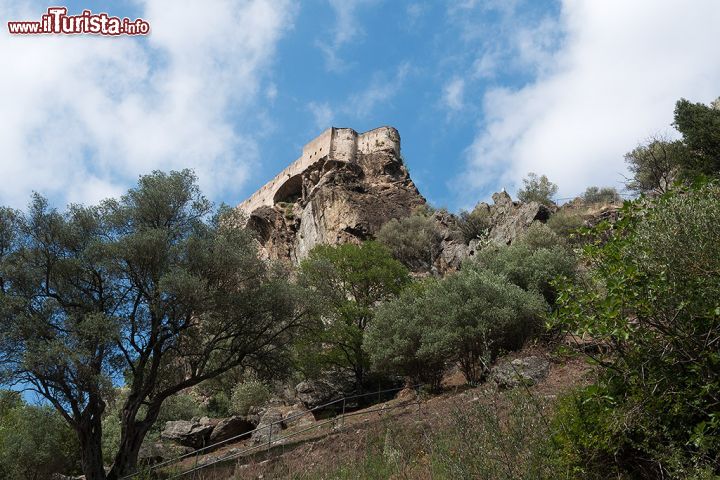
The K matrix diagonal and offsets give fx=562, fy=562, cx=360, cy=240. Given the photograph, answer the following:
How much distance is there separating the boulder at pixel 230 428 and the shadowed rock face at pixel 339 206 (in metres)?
21.0

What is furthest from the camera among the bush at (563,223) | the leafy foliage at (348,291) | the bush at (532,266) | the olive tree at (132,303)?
the bush at (563,223)

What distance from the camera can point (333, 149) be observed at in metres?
54.9

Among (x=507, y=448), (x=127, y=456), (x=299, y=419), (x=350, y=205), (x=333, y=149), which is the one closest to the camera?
(x=507, y=448)

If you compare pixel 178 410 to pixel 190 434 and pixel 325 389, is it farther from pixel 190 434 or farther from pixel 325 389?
pixel 325 389

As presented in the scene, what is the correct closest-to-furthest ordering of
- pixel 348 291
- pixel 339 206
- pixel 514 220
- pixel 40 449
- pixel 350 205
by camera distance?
pixel 40 449
pixel 348 291
pixel 514 220
pixel 350 205
pixel 339 206

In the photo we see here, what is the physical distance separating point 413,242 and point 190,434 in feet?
69.0

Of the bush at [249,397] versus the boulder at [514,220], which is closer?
the bush at [249,397]

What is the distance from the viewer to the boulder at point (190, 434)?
20.2 meters

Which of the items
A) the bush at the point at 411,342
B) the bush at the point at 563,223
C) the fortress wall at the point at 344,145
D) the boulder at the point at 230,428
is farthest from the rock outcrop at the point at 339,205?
the boulder at the point at 230,428

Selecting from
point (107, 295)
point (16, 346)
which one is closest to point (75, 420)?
point (16, 346)

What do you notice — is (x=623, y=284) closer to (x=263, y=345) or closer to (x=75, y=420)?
(x=263, y=345)

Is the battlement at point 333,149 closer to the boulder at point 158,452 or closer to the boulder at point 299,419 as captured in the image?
the boulder at point 299,419

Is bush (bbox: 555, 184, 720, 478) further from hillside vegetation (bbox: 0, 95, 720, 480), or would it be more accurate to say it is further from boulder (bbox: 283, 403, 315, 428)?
boulder (bbox: 283, 403, 315, 428)

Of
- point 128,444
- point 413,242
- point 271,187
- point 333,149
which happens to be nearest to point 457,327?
point 128,444
